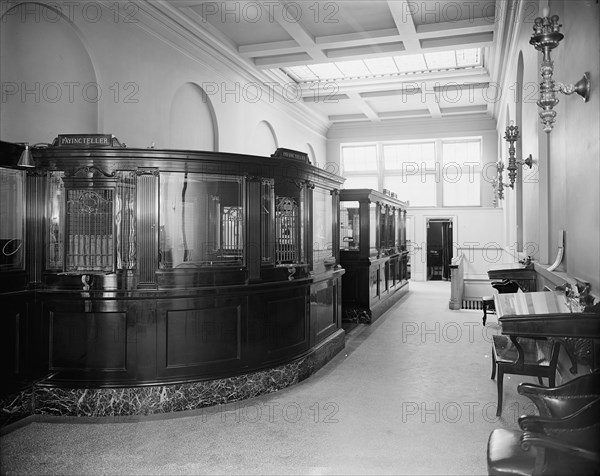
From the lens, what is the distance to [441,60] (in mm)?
11227

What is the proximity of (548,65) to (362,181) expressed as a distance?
14.6 m

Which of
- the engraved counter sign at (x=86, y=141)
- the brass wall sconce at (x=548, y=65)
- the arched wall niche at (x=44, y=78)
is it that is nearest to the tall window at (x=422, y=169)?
the arched wall niche at (x=44, y=78)

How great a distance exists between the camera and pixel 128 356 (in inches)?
162

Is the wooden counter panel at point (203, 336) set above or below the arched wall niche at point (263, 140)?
below

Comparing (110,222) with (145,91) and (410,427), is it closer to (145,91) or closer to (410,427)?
(410,427)

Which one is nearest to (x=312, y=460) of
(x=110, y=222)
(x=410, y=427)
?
(x=410, y=427)

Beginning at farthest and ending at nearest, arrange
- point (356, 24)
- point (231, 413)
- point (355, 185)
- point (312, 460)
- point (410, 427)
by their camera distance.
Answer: point (355, 185) < point (356, 24) < point (231, 413) < point (410, 427) < point (312, 460)

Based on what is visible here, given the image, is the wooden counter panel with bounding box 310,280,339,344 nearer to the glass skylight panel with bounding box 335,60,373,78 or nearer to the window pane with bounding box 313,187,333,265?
the window pane with bounding box 313,187,333,265

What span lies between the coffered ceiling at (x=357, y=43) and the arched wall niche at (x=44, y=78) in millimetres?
1825

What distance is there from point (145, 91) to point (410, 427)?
618cm

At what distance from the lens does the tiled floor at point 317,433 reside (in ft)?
10.5

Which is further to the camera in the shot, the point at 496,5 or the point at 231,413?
the point at 496,5

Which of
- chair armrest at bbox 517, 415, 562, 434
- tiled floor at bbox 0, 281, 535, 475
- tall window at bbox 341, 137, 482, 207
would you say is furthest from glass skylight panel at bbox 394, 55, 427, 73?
chair armrest at bbox 517, 415, 562, 434

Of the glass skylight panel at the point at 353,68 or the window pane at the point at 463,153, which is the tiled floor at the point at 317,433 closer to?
the glass skylight panel at the point at 353,68
